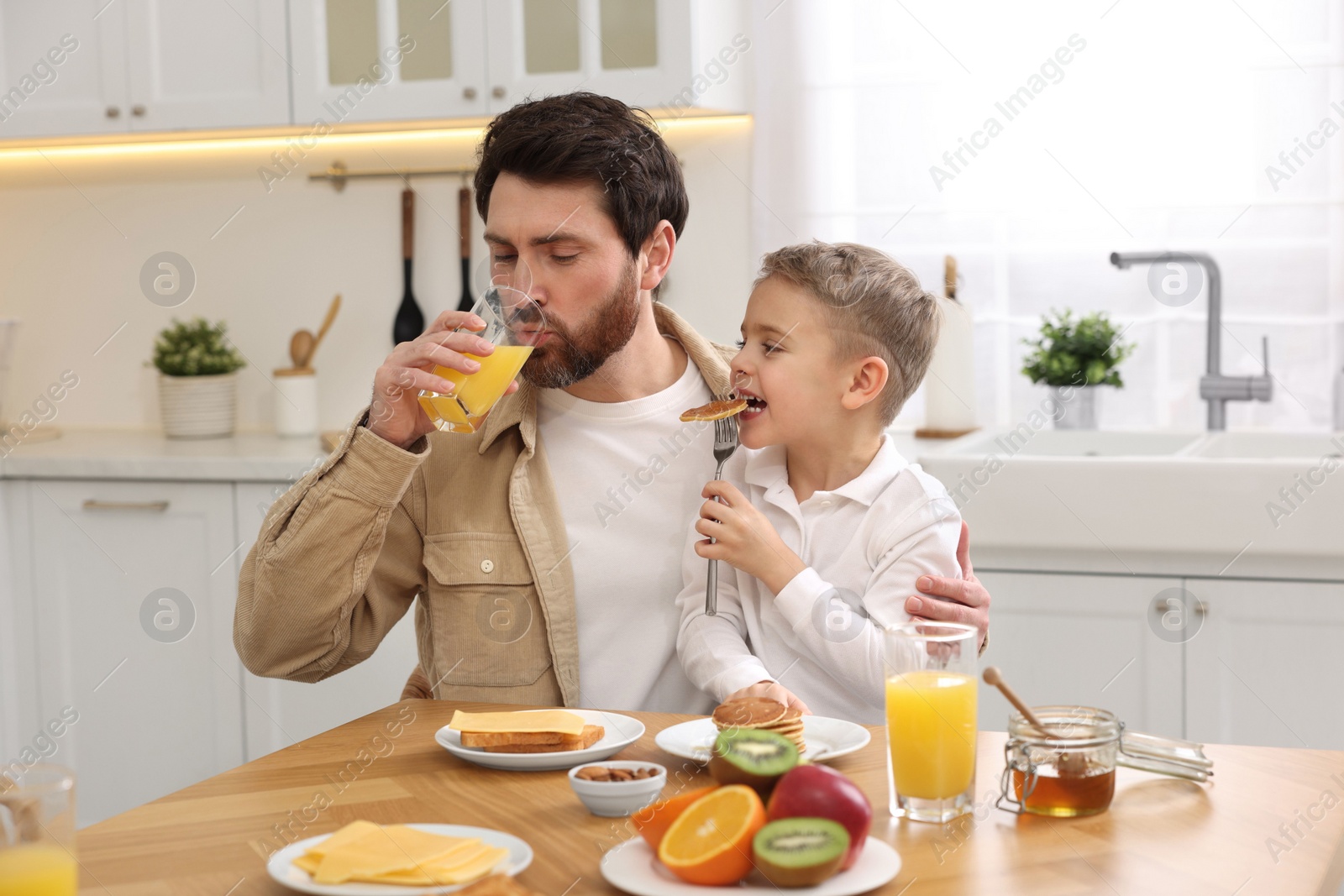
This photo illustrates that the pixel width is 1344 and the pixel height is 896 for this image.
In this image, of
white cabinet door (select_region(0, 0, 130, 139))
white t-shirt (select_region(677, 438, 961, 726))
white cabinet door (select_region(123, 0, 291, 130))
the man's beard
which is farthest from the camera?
white cabinet door (select_region(0, 0, 130, 139))

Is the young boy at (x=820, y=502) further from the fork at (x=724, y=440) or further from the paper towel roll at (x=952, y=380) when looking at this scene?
the paper towel roll at (x=952, y=380)

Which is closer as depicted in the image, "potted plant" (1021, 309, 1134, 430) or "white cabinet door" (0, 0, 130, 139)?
"potted plant" (1021, 309, 1134, 430)

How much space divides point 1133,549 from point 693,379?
0.88 m

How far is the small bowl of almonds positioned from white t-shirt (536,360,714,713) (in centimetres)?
63

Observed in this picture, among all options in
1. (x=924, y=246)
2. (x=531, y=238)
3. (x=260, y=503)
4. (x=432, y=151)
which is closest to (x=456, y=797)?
(x=531, y=238)

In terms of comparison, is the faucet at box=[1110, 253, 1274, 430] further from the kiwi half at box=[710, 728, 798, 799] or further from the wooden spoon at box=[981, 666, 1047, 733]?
the kiwi half at box=[710, 728, 798, 799]

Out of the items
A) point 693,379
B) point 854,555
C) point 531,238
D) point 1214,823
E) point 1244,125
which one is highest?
point 1244,125

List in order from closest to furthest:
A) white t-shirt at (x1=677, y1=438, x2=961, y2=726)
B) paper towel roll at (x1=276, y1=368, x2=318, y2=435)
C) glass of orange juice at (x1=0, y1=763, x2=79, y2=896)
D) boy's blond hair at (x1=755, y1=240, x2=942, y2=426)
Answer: glass of orange juice at (x1=0, y1=763, x2=79, y2=896) → white t-shirt at (x1=677, y1=438, x2=961, y2=726) → boy's blond hair at (x1=755, y1=240, x2=942, y2=426) → paper towel roll at (x1=276, y1=368, x2=318, y2=435)

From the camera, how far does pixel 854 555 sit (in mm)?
1531

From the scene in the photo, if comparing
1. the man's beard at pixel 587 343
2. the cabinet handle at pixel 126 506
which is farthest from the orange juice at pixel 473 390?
the cabinet handle at pixel 126 506

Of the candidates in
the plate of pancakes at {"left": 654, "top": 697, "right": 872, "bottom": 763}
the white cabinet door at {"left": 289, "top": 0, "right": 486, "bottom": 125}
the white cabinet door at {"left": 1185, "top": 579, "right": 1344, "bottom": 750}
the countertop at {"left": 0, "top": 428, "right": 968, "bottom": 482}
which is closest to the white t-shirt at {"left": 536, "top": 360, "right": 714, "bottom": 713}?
the plate of pancakes at {"left": 654, "top": 697, "right": 872, "bottom": 763}

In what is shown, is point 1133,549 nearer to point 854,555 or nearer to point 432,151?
point 854,555

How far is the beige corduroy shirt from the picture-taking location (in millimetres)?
1507

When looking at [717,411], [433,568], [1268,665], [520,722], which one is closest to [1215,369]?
[1268,665]
